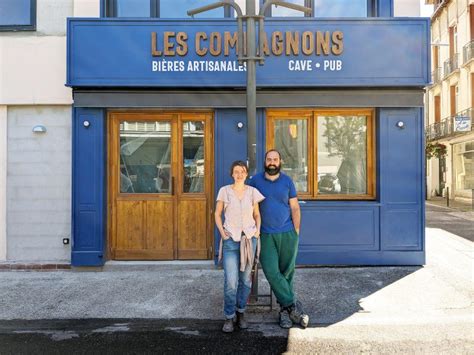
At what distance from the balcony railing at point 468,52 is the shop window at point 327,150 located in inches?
712

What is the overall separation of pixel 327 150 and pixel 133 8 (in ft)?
14.2

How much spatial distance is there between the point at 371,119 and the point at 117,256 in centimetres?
504

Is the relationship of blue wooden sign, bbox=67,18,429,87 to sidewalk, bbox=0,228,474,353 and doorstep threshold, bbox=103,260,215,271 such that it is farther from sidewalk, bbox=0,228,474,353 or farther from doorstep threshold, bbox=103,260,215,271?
sidewalk, bbox=0,228,474,353

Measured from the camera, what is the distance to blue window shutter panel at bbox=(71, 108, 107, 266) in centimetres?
692

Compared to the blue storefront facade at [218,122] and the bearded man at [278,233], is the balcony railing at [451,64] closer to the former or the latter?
the blue storefront facade at [218,122]

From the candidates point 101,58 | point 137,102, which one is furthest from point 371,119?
point 101,58

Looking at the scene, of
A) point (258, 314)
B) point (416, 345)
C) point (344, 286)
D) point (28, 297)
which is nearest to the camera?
point (416, 345)

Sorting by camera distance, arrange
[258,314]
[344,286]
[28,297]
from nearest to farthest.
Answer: [258,314] → [28,297] → [344,286]

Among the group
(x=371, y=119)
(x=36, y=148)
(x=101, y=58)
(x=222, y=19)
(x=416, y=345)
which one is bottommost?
(x=416, y=345)

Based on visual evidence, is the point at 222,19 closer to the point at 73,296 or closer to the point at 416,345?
the point at 73,296

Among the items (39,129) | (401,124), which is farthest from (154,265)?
(401,124)

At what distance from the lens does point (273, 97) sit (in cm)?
691

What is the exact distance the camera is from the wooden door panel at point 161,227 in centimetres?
713

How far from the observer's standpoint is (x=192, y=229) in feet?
23.4
